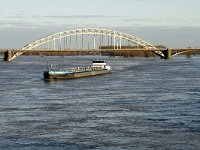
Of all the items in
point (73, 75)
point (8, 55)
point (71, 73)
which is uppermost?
point (8, 55)

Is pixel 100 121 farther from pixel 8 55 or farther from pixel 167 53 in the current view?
pixel 167 53

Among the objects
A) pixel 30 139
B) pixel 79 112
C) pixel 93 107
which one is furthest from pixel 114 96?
pixel 30 139

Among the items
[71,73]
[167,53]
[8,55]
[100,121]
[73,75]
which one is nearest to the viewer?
[100,121]

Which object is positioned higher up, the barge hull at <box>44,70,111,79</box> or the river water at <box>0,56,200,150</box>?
the river water at <box>0,56,200,150</box>

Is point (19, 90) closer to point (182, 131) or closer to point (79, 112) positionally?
point (79, 112)

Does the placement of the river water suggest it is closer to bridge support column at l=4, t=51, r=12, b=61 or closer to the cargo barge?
the cargo barge

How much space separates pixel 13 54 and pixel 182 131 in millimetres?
114868

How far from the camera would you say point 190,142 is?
22484 mm

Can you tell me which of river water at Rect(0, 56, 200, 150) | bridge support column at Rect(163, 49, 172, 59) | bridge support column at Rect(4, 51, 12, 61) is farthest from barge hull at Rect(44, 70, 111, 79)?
bridge support column at Rect(163, 49, 172, 59)

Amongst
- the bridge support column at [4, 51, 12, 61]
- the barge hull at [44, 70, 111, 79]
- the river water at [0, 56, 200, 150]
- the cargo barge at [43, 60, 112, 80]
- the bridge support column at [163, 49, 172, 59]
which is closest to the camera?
the river water at [0, 56, 200, 150]

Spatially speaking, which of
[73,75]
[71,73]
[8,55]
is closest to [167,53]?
[8,55]

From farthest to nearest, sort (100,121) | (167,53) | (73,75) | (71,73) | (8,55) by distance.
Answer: (167,53) → (8,55) → (73,75) → (71,73) → (100,121)

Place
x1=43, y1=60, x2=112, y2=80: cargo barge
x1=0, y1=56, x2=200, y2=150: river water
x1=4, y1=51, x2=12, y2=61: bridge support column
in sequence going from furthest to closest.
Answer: x1=4, y1=51, x2=12, y2=61: bridge support column → x1=43, y1=60, x2=112, y2=80: cargo barge → x1=0, y1=56, x2=200, y2=150: river water

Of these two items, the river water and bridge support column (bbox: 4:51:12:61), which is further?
bridge support column (bbox: 4:51:12:61)
